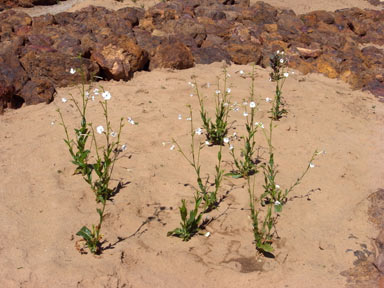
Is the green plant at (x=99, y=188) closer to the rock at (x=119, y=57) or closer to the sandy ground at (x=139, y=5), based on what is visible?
the rock at (x=119, y=57)

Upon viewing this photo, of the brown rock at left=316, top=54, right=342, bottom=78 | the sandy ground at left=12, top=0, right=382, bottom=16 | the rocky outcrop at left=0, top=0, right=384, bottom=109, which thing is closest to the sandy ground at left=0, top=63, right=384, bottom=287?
the rocky outcrop at left=0, top=0, right=384, bottom=109

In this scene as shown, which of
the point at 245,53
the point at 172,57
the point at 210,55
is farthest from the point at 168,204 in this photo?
the point at 245,53

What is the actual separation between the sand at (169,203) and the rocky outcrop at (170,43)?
41cm

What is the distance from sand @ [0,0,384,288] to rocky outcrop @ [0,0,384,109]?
16.2 inches

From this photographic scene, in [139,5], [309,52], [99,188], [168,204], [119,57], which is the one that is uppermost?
[119,57]

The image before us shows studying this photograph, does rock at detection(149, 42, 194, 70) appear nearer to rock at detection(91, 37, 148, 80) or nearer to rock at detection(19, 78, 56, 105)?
rock at detection(91, 37, 148, 80)

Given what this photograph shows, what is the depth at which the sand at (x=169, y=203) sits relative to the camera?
9.82ft

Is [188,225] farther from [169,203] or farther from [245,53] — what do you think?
[245,53]

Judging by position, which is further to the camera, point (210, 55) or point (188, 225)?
point (210, 55)

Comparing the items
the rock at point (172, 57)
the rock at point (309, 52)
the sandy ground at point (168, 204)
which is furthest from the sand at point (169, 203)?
the rock at point (309, 52)

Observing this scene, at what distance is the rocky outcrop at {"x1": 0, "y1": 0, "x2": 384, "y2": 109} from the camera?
5.62 metres

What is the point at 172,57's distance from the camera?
251 inches

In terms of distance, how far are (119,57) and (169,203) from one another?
3019 mm

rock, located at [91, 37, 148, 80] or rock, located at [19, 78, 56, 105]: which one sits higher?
rock, located at [91, 37, 148, 80]
